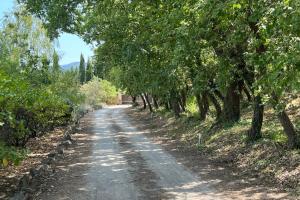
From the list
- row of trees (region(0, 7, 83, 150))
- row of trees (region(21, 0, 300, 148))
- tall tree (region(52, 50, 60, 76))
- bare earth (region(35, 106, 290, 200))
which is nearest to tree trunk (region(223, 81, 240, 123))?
row of trees (region(21, 0, 300, 148))

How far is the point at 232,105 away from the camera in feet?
69.9

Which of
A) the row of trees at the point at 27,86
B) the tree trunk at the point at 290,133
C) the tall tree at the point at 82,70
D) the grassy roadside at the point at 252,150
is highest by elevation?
the tall tree at the point at 82,70

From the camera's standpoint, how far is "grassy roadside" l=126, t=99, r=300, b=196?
11414mm

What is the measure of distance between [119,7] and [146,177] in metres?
9.12

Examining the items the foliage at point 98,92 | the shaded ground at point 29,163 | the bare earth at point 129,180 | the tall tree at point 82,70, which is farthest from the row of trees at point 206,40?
the tall tree at point 82,70

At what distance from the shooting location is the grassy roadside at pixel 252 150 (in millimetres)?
11414

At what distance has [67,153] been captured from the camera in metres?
18.6

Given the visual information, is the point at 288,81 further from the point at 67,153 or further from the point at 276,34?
the point at 67,153

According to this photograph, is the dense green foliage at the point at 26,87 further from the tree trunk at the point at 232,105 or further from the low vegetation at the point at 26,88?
the tree trunk at the point at 232,105

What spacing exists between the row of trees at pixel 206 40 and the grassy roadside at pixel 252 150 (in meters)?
0.68

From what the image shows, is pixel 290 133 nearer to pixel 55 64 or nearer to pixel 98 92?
pixel 55 64

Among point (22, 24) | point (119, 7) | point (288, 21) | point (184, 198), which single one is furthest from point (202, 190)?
point (22, 24)

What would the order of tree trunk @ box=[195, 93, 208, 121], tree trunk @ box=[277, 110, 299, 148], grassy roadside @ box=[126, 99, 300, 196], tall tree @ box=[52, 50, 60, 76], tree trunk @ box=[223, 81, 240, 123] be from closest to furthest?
grassy roadside @ box=[126, 99, 300, 196], tree trunk @ box=[277, 110, 299, 148], tree trunk @ box=[223, 81, 240, 123], tree trunk @ box=[195, 93, 208, 121], tall tree @ box=[52, 50, 60, 76]

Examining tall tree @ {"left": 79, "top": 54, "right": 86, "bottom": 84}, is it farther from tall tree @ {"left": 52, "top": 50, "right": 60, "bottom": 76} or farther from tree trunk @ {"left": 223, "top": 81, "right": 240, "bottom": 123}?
tree trunk @ {"left": 223, "top": 81, "right": 240, "bottom": 123}
